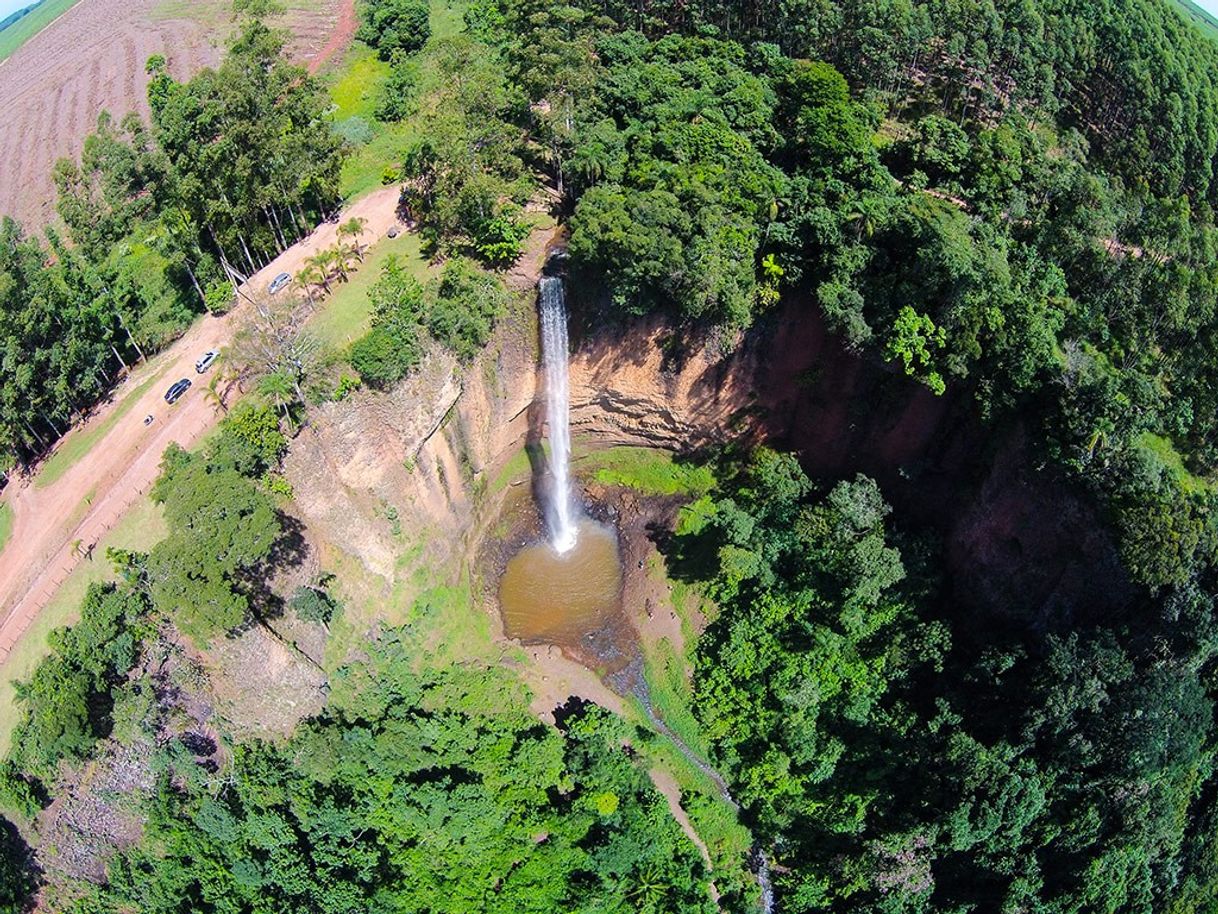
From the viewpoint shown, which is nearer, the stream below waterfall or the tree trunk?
the stream below waterfall

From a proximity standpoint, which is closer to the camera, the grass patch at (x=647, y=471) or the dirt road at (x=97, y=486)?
the dirt road at (x=97, y=486)

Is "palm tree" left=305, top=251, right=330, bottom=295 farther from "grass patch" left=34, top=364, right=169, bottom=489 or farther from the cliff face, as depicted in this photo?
"grass patch" left=34, top=364, right=169, bottom=489

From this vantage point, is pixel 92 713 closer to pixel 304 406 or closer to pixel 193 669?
pixel 193 669

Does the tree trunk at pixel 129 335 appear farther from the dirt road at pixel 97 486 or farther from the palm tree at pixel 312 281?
the palm tree at pixel 312 281

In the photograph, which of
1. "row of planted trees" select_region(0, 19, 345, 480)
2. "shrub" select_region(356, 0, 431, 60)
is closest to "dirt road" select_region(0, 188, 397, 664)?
"row of planted trees" select_region(0, 19, 345, 480)

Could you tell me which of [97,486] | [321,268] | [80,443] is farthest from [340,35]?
[97,486]

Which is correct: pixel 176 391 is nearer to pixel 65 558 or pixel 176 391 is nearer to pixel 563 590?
pixel 65 558

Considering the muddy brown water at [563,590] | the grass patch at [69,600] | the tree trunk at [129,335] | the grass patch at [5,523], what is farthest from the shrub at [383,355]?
the grass patch at [5,523]

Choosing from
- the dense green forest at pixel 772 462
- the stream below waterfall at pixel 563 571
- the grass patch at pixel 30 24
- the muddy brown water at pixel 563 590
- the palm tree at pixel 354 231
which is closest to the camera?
the dense green forest at pixel 772 462
